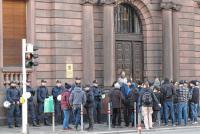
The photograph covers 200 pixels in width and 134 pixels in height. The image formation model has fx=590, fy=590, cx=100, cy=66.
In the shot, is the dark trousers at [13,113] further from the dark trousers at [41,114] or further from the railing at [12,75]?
the railing at [12,75]

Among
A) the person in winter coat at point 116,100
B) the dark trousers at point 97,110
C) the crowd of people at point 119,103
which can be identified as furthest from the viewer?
the dark trousers at point 97,110

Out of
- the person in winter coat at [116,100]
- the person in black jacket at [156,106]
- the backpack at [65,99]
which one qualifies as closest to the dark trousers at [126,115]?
the person in winter coat at [116,100]

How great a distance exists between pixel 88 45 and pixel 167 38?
5094 mm

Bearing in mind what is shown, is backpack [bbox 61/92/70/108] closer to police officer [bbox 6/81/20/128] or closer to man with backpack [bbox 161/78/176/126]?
police officer [bbox 6/81/20/128]

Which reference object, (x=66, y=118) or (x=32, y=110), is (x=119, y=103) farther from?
(x=32, y=110)

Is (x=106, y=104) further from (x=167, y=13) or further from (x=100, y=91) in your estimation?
(x=167, y=13)

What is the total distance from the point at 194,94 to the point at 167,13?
550 centimetres

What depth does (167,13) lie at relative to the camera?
102 ft

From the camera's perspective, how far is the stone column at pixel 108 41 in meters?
28.9

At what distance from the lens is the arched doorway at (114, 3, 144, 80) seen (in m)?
30.9

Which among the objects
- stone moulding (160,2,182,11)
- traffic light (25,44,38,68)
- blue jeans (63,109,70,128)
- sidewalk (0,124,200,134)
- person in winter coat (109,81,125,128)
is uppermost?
stone moulding (160,2,182,11)

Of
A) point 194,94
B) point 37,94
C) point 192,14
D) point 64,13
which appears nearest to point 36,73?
point 37,94

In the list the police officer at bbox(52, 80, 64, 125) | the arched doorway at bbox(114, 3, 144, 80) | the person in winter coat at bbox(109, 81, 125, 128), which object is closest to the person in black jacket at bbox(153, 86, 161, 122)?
the person in winter coat at bbox(109, 81, 125, 128)

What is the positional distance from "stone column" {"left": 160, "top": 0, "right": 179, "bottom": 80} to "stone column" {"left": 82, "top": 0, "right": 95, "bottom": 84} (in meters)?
4.63
